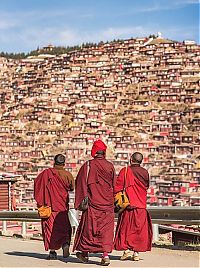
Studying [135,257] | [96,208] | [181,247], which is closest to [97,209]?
[96,208]

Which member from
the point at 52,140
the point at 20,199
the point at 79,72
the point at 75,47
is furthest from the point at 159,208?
the point at 75,47

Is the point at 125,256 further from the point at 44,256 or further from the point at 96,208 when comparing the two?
the point at 44,256

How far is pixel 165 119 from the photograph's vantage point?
116m

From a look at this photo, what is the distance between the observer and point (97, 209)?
9562 mm

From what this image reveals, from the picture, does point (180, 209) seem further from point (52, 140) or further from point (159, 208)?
point (52, 140)

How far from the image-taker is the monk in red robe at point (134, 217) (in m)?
9.96

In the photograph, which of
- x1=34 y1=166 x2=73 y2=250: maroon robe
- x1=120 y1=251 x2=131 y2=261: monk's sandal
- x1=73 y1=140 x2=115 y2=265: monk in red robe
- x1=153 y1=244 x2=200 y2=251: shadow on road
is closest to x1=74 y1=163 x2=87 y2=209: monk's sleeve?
x1=73 y1=140 x2=115 y2=265: monk in red robe

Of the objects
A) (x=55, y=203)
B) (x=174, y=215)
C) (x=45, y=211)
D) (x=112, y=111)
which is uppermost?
(x=112, y=111)

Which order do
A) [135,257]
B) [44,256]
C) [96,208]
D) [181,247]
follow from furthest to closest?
1. [181,247]
2. [44,256]
3. [135,257]
4. [96,208]

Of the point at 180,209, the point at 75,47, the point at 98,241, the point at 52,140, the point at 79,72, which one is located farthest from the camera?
the point at 75,47

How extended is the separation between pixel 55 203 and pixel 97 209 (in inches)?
36.4

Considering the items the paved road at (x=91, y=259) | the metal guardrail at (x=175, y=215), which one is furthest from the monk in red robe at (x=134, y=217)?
the metal guardrail at (x=175, y=215)

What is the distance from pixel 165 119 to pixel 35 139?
63.3 ft

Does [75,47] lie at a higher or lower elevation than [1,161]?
higher
